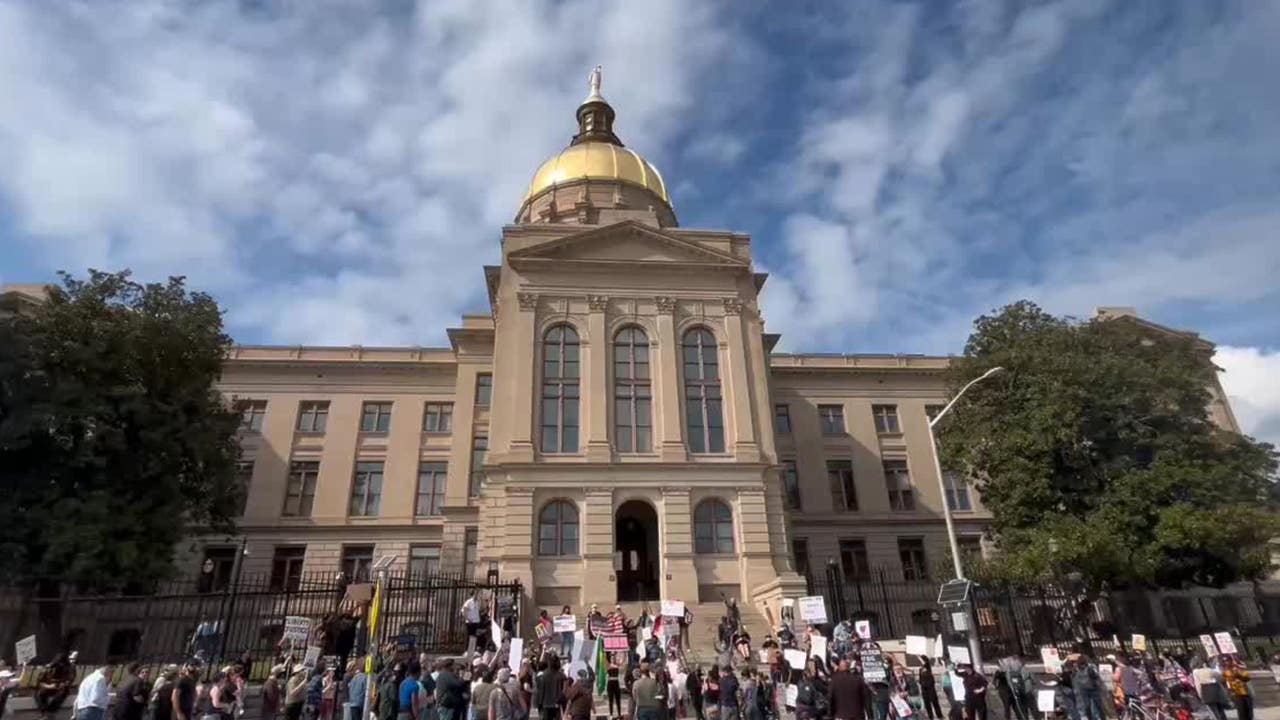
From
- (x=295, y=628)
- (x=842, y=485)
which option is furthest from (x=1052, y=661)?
(x=842, y=485)

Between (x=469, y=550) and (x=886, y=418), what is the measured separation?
2746 centimetres

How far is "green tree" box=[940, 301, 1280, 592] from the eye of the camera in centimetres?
2686

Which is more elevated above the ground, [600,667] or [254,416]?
[254,416]

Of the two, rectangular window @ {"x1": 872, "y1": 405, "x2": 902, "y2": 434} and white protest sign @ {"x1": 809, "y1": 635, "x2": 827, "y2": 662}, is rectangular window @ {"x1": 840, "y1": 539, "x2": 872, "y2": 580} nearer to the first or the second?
rectangular window @ {"x1": 872, "y1": 405, "x2": 902, "y2": 434}

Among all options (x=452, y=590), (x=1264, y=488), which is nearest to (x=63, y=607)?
(x=452, y=590)

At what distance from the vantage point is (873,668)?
16219 mm

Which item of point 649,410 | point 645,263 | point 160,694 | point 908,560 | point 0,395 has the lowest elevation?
point 160,694

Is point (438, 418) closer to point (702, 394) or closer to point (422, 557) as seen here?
point (422, 557)

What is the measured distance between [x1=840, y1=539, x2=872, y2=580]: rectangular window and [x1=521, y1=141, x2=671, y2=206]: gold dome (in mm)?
27501

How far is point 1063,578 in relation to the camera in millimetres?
28234

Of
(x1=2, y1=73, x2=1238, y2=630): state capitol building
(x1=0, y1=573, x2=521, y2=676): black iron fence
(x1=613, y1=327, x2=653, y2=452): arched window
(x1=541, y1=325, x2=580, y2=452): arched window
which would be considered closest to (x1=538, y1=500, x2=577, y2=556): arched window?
(x1=2, y1=73, x2=1238, y2=630): state capitol building

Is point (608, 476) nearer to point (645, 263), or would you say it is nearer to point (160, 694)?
point (645, 263)

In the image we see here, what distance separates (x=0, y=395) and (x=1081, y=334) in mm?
41451

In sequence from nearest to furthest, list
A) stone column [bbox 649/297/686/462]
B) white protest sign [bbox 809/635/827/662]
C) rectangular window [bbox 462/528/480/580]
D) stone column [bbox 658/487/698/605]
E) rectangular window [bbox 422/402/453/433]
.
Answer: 1. white protest sign [bbox 809/635/827/662]
2. stone column [bbox 658/487/698/605]
3. stone column [bbox 649/297/686/462]
4. rectangular window [bbox 462/528/480/580]
5. rectangular window [bbox 422/402/453/433]
